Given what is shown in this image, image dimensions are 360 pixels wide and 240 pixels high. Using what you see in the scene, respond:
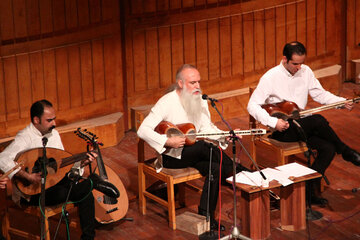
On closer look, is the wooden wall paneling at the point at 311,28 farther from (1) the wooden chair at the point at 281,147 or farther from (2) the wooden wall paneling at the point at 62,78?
(2) the wooden wall paneling at the point at 62,78

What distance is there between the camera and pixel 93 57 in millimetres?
7543

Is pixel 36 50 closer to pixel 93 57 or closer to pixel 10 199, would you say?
pixel 93 57

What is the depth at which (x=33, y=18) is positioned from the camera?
6.98m

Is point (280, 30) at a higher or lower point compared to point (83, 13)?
lower

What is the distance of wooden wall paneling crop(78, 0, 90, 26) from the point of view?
23.9 feet

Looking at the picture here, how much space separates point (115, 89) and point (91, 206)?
2724mm

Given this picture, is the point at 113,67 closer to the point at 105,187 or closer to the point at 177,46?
the point at 177,46

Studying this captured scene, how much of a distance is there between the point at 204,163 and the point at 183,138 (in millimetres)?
279

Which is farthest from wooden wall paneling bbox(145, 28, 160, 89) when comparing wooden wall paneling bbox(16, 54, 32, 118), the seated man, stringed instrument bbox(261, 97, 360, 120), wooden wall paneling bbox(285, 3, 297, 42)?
the seated man

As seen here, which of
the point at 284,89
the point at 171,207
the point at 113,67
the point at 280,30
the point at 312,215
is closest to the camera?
the point at 171,207

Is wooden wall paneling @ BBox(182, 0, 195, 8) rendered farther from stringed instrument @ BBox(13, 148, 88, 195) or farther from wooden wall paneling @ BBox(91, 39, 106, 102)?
stringed instrument @ BBox(13, 148, 88, 195)

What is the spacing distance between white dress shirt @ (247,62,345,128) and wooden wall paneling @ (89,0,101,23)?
2133 millimetres

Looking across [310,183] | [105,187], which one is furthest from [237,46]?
[105,187]

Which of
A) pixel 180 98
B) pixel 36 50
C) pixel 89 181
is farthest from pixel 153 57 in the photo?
pixel 89 181
